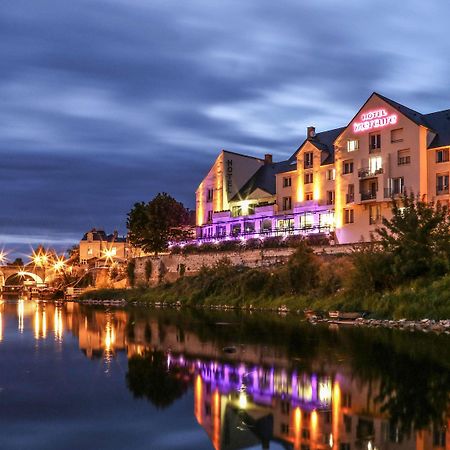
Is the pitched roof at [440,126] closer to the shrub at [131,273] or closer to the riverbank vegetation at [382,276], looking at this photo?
the riverbank vegetation at [382,276]

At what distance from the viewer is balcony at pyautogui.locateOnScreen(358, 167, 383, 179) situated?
56.9 m

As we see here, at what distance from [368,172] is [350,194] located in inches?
113

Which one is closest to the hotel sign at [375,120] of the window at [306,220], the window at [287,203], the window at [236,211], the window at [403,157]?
the window at [403,157]

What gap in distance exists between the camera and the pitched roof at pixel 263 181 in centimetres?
7719

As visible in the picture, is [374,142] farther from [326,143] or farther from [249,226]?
[249,226]

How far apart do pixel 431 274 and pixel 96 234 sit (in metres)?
117

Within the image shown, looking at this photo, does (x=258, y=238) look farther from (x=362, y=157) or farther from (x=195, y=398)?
(x=195, y=398)

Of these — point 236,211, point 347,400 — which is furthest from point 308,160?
point 347,400

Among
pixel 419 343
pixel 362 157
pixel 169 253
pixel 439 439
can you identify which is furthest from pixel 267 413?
pixel 169 253

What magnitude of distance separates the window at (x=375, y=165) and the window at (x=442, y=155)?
5.23m

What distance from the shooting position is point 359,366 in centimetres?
2095

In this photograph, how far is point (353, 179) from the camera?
59719mm

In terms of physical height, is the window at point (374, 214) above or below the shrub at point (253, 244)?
above

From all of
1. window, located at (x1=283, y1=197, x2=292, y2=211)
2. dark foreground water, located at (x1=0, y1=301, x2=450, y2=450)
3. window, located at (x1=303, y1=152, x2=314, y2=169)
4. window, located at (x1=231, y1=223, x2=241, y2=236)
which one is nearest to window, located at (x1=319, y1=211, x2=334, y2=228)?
window, located at (x1=283, y1=197, x2=292, y2=211)
